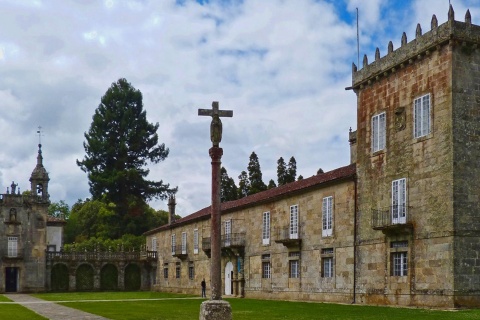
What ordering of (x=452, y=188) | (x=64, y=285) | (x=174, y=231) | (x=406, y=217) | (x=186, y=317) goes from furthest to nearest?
(x=64, y=285), (x=174, y=231), (x=406, y=217), (x=452, y=188), (x=186, y=317)

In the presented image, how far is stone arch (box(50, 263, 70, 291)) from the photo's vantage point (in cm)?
7100

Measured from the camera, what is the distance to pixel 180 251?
→ 6206 cm

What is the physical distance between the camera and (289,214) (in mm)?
42344

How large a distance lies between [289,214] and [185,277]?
22.1 meters

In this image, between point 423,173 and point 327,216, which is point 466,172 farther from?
point 327,216

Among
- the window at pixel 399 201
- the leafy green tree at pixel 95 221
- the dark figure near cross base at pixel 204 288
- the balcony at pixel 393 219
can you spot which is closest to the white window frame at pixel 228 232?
the dark figure near cross base at pixel 204 288

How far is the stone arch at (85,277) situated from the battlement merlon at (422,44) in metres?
45.5

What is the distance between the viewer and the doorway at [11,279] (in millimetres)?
69188

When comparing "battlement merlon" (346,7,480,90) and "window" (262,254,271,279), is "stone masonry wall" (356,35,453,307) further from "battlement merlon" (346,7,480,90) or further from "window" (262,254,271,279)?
"window" (262,254,271,279)

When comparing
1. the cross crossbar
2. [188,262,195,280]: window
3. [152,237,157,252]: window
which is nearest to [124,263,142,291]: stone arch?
[152,237,157,252]: window

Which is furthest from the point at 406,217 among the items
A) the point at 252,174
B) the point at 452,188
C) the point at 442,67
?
the point at 252,174

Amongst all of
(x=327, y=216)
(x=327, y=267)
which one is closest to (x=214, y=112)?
(x=327, y=216)

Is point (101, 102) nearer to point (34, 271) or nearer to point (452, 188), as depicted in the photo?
point (34, 271)

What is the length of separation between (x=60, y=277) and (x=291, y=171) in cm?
2571
